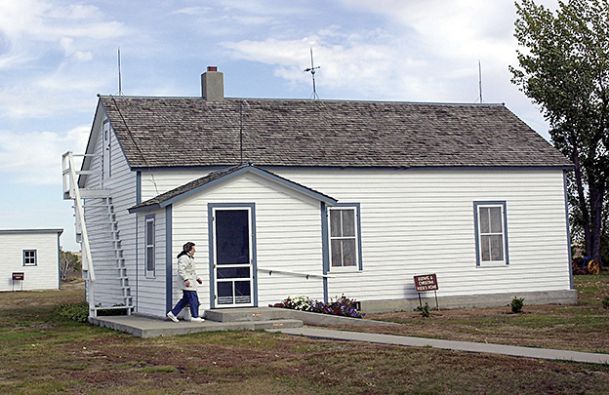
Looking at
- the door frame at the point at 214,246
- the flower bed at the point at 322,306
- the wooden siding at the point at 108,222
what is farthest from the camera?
the wooden siding at the point at 108,222

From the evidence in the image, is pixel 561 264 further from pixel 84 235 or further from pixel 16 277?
pixel 16 277

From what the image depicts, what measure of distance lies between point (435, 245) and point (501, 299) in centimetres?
253

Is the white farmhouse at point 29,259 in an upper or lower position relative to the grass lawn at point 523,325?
upper

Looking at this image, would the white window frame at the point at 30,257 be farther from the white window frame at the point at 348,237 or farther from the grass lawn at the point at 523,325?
the grass lawn at the point at 523,325

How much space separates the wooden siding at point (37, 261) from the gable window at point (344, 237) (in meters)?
31.8

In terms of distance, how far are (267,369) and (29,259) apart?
136 feet

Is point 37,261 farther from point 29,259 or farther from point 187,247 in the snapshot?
point 187,247

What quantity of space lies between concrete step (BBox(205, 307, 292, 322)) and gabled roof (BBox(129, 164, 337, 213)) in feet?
9.09

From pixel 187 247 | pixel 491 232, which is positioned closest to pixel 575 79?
pixel 491 232

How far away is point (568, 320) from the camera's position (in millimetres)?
20328

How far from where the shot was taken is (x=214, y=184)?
2130cm

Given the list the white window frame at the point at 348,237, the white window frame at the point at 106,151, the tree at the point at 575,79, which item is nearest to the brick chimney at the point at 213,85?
the white window frame at the point at 106,151

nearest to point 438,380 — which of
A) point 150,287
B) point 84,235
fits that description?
point 150,287

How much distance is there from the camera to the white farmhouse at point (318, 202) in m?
21.8
